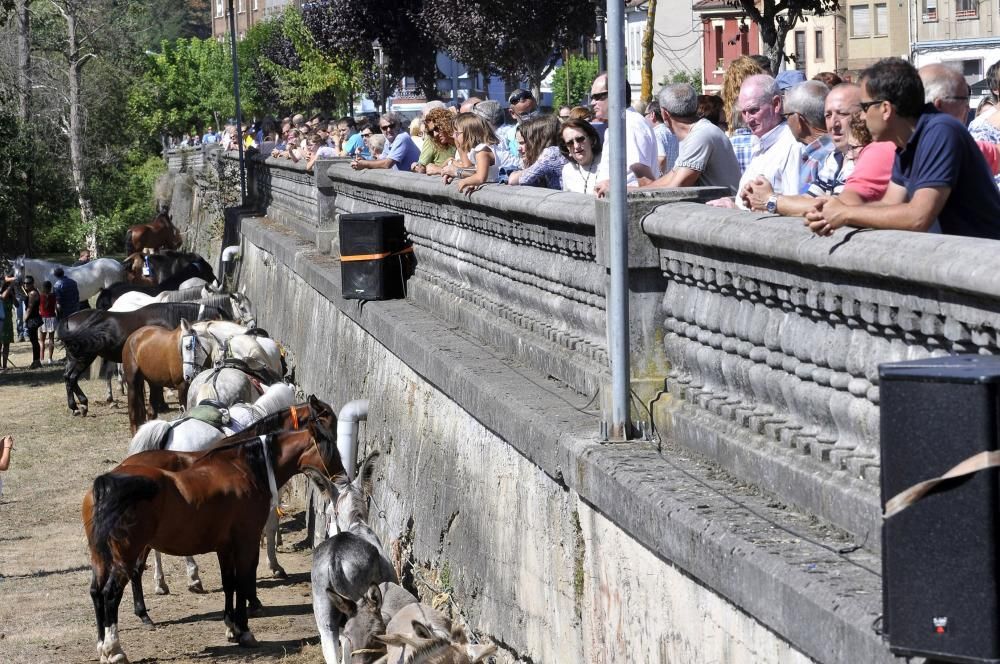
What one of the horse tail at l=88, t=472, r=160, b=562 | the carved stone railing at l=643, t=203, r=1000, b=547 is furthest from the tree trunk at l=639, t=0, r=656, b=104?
the carved stone railing at l=643, t=203, r=1000, b=547

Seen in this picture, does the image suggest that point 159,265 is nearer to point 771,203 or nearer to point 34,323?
point 34,323

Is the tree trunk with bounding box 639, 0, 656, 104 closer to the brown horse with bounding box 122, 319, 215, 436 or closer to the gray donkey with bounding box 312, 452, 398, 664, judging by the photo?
the brown horse with bounding box 122, 319, 215, 436

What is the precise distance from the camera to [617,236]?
6.25 metres

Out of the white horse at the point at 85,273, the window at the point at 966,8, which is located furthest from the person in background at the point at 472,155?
the window at the point at 966,8

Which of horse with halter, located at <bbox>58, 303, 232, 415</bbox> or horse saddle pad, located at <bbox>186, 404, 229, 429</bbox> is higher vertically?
horse saddle pad, located at <bbox>186, 404, 229, 429</bbox>

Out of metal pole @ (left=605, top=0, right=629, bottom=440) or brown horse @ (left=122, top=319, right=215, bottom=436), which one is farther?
brown horse @ (left=122, top=319, right=215, bottom=436)

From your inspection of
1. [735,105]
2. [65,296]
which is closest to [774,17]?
[735,105]

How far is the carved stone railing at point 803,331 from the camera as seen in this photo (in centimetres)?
398

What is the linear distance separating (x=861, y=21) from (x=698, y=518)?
64585mm

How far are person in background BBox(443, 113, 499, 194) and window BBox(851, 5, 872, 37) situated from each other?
191ft

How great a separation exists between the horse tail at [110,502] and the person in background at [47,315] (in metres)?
23.9

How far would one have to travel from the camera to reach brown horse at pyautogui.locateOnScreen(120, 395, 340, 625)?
11.6m

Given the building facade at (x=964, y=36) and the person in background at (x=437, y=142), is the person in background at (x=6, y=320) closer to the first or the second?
the person in background at (x=437, y=142)

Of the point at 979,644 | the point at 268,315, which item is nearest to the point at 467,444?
the point at 979,644
